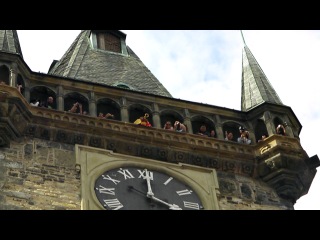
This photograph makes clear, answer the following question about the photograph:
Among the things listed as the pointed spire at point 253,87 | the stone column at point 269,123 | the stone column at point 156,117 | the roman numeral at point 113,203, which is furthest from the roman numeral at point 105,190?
the pointed spire at point 253,87

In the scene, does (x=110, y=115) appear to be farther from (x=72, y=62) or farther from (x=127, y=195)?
(x=72, y=62)

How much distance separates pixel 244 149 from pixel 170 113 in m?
1.33

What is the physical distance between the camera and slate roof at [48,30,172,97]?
723 inches

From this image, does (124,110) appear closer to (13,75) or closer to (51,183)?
(13,75)

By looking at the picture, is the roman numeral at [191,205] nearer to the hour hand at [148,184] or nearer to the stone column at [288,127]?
the hour hand at [148,184]

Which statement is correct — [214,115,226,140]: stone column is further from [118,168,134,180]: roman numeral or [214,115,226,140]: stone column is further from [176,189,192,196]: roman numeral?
[118,168,134,180]: roman numeral

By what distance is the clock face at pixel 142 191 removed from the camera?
13.6 metres

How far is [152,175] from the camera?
14.4 m

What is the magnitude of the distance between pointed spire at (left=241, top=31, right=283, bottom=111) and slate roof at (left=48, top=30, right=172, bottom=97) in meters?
1.48

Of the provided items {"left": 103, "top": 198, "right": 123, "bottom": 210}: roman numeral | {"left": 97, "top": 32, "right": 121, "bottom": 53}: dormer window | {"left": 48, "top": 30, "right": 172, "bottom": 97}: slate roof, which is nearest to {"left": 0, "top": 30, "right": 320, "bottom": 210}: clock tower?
{"left": 103, "top": 198, "right": 123, "bottom": 210}: roman numeral

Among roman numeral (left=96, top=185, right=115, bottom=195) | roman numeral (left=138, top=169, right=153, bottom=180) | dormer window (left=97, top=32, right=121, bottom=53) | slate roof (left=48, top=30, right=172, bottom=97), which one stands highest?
dormer window (left=97, top=32, right=121, bottom=53)
